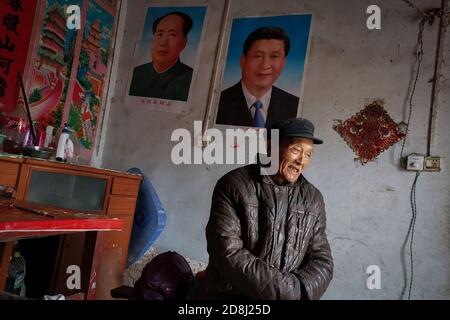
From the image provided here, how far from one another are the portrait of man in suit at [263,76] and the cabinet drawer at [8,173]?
64.9 inches

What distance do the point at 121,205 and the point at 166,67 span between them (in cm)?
143

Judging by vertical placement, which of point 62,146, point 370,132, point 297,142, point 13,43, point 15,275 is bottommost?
point 15,275

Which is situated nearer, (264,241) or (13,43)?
(264,241)

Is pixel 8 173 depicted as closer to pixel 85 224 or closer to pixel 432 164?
pixel 85 224

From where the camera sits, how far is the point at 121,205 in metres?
2.84

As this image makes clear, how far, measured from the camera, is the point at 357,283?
2.59 m

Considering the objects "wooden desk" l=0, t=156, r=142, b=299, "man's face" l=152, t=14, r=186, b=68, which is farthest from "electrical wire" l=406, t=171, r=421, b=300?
"man's face" l=152, t=14, r=186, b=68

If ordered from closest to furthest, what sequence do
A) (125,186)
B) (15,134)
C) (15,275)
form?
(15,275)
(15,134)
(125,186)

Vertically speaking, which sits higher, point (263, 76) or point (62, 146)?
point (263, 76)

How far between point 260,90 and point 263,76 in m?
0.13

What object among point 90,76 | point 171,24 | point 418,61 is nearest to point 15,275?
point 90,76

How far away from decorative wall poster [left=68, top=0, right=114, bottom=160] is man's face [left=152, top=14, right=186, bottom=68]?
502mm

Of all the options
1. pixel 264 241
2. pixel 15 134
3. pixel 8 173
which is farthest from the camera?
pixel 15 134
